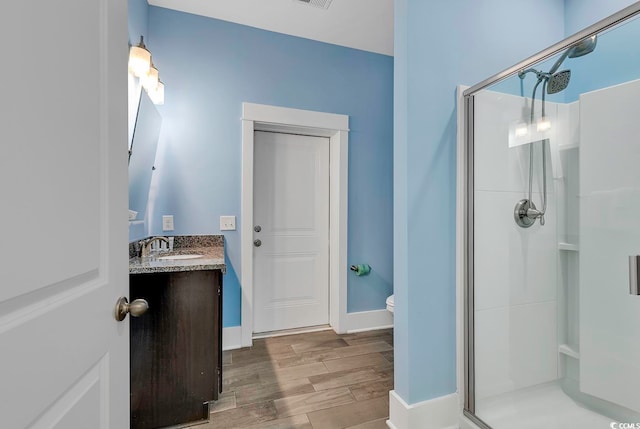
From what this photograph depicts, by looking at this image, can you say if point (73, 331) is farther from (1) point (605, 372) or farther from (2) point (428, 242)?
(1) point (605, 372)

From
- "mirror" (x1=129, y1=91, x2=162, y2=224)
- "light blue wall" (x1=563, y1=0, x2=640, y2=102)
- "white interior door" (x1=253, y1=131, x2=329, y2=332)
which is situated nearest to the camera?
"light blue wall" (x1=563, y1=0, x2=640, y2=102)

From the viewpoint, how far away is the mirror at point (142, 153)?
5.59ft

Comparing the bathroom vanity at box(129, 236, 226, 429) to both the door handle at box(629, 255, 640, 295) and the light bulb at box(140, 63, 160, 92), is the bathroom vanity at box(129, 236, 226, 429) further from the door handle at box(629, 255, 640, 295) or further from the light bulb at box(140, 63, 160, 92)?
the door handle at box(629, 255, 640, 295)

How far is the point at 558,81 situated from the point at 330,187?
1.88 metres

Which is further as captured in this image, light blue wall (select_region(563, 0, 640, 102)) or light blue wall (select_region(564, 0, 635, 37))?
light blue wall (select_region(564, 0, 635, 37))

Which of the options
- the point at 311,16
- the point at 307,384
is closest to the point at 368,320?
the point at 307,384

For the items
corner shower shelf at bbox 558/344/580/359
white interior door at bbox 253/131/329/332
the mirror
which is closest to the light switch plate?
the mirror

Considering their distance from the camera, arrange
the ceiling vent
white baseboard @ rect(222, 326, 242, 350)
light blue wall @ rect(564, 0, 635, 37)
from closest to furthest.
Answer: light blue wall @ rect(564, 0, 635, 37) → the ceiling vent → white baseboard @ rect(222, 326, 242, 350)

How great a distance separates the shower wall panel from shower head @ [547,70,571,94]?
80 mm

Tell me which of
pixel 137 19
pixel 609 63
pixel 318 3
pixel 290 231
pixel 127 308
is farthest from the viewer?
pixel 290 231

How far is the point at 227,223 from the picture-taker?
2490 millimetres

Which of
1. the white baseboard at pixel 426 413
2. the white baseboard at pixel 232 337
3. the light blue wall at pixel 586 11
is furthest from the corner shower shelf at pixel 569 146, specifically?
the white baseboard at pixel 232 337

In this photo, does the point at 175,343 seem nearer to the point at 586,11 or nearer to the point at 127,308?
the point at 127,308

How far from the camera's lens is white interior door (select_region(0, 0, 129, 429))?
40 centimetres
